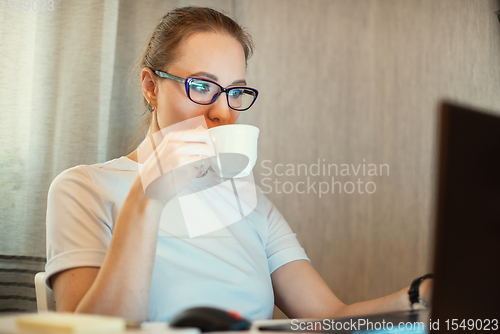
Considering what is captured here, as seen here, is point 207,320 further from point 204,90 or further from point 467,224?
point 204,90

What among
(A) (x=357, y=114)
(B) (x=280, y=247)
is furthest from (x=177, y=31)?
(A) (x=357, y=114)

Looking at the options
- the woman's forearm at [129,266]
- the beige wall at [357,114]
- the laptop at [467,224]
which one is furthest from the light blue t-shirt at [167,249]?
the beige wall at [357,114]

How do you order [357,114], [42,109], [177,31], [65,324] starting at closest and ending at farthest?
[65,324]
[177,31]
[42,109]
[357,114]

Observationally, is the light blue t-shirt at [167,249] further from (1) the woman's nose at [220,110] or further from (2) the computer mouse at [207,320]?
(2) the computer mouse at [207,320]

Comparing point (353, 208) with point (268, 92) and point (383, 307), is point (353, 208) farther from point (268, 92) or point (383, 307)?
point (383, 307)

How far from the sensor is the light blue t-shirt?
32.6 inches

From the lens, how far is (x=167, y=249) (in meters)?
0.91

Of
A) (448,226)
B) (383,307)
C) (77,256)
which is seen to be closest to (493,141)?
(448,226)

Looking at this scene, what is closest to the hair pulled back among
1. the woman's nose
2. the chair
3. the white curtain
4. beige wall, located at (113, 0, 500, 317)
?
the woman's nose

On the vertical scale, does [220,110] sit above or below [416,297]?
above

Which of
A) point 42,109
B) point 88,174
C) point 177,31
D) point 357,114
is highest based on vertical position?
point 177,31

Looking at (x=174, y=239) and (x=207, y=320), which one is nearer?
(x=207, y=320)

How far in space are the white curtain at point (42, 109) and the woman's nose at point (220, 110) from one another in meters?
0.53

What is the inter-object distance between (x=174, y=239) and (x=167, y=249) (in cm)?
3
